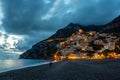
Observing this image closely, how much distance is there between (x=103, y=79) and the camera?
91.8 ft

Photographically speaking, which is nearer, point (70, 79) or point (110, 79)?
point (110, 79)

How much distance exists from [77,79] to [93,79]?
2.33 metres

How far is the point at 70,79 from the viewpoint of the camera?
29953 millimetres

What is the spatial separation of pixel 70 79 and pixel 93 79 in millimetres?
3385

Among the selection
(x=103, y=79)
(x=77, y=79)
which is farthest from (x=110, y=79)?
(x=77, y=79)

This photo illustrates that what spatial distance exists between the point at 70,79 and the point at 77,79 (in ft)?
3.46

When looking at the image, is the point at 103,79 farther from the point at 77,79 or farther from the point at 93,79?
the point at 77,79

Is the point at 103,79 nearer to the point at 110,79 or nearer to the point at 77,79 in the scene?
the point at 110,79

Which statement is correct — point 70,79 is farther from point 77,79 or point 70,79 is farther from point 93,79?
point 93,79

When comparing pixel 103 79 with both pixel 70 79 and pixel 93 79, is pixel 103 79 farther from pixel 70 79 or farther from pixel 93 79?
pixel 70 79

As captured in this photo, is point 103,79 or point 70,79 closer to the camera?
point 103,79

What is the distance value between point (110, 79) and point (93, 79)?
2.17m

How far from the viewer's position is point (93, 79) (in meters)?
28.3

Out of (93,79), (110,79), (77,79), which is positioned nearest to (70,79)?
(77,79)
